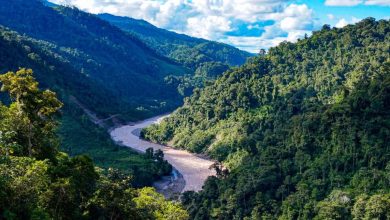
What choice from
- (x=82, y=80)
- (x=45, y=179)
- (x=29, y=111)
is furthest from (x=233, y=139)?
(x=45, y=179)

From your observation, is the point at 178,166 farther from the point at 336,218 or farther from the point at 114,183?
the point at 114,183

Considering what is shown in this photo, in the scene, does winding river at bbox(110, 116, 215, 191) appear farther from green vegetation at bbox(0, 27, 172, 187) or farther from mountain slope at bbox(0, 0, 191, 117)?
mountain slope at bbox(0, 0, 191, 117)

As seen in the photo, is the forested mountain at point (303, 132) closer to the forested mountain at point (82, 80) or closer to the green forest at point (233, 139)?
the green forest at point (233, 139)

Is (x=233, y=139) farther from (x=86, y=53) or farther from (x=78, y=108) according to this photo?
(x=86, y=53)

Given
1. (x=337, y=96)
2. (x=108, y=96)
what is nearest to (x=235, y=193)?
(x=337, y=96)

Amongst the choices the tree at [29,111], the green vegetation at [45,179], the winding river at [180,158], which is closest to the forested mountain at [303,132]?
the winding river at [180,158]
